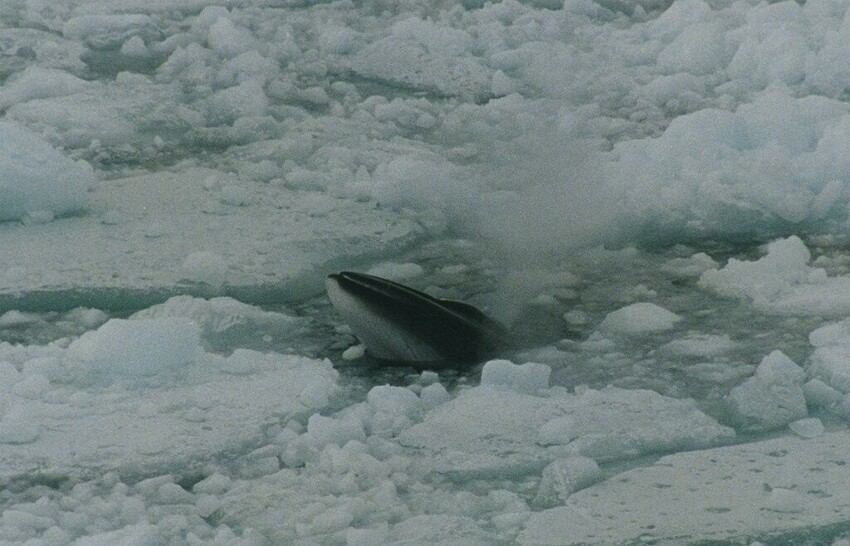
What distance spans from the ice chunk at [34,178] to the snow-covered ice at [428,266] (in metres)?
0.01

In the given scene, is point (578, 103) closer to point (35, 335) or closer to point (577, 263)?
point (577, 263)

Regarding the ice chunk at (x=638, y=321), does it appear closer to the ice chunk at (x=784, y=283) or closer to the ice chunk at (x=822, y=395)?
the ice chunk at (x=784, y=283)

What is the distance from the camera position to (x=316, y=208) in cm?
625

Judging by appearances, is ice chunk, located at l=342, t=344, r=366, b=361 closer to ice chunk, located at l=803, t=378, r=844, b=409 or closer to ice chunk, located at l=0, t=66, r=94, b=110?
ice chunk, located at l=803, t=378, r=844, b=409

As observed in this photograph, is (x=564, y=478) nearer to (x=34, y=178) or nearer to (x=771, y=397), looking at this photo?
(x=771, y=397)

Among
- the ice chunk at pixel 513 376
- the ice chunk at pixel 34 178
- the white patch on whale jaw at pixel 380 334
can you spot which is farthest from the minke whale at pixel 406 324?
the ice chunk at pixel 34 178

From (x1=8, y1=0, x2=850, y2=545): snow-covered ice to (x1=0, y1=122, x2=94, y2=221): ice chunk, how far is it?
0.04 feet

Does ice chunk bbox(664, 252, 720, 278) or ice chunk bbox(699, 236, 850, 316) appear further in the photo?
ice chunk bbox(664, 252, 720, 278)

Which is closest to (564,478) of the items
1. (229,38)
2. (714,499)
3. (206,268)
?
(714,499)

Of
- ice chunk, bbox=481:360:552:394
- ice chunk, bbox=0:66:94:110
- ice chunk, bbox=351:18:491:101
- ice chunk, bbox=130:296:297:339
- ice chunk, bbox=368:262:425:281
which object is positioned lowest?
ice chunk, bbox=130:296:297:339

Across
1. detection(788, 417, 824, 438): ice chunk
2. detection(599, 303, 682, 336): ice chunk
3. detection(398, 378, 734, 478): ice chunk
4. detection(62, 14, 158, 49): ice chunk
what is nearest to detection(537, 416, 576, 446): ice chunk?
detection(398, 378, 734, 478): ice chunk

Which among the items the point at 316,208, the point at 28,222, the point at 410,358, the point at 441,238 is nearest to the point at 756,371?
the point at 410,358

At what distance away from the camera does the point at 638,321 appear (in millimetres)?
5109

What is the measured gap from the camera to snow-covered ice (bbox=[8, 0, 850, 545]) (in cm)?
391
